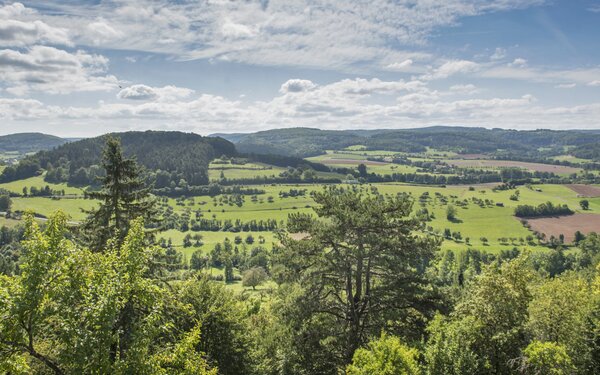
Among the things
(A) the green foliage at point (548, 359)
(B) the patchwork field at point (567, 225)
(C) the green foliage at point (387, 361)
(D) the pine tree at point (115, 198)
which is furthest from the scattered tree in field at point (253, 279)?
(B) the patchwork field at point (567, 225)

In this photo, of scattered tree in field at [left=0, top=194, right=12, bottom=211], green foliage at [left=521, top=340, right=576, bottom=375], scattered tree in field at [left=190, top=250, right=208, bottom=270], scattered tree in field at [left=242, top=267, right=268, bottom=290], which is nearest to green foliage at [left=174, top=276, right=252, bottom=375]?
green foliage at [left=521, top=340, right=576, bottom=375]

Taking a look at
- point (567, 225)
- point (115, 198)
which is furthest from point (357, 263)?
point (567, 225)

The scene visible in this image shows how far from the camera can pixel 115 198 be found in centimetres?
3055

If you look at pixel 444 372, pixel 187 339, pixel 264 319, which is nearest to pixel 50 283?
pixel 187 339

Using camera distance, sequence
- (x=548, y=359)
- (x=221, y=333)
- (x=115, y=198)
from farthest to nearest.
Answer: (x=221, y=333) < (x=115, y=198) < (x=548, y=359)

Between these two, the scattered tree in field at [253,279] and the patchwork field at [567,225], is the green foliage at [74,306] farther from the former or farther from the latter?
the patchwork field at [567,225]

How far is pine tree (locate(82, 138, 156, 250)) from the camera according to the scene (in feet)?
98.9

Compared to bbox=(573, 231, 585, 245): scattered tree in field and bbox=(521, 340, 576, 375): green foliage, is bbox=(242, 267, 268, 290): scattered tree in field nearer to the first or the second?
bbox=(521, 340, 576, 375): green foliage

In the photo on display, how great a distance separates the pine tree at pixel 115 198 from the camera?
30.1m

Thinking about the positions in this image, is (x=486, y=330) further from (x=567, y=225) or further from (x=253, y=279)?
(x=567, y=225)

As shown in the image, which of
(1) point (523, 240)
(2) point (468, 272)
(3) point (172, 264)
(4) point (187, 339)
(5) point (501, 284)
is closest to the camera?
(4) point (187, 339)

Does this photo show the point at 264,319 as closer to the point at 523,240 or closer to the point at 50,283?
the point at 50,283

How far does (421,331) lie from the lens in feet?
107

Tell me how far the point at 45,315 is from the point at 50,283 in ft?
3.98
